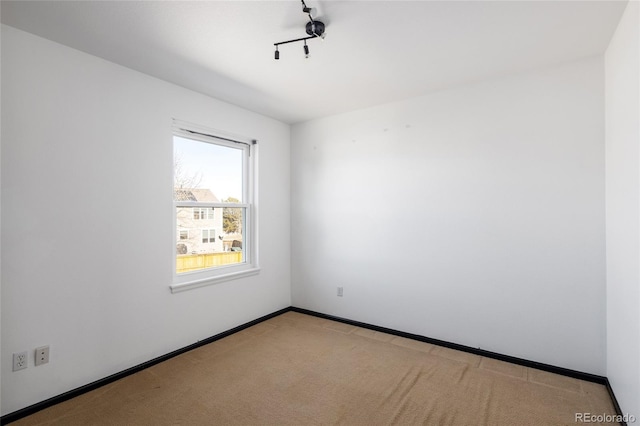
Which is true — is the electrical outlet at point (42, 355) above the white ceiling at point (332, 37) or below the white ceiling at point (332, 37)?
below

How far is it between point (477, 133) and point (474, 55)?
0.75 meters

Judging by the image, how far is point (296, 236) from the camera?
4.27 metres

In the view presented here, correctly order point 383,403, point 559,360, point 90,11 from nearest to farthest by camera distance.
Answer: point 90,11
point 383,403
point 559,360

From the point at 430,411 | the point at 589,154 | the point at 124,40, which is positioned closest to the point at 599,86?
the point at 589,154

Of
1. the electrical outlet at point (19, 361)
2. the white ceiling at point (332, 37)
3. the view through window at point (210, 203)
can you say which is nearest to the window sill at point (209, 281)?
the view through window at point (210, 203)

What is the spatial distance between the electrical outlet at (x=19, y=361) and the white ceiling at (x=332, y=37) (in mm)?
2155

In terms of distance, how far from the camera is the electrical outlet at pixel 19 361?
2.02 metres

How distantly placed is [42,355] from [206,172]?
78.8 inches

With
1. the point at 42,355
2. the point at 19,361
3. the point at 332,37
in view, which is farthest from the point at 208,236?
the point at 332,37

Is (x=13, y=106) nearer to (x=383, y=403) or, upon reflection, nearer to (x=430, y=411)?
(x=383, y=403)

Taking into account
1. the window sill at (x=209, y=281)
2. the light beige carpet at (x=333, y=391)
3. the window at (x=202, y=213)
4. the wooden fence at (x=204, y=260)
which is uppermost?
the window at (x=202, y=213)

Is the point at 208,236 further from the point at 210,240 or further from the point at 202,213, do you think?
the point at 202,213

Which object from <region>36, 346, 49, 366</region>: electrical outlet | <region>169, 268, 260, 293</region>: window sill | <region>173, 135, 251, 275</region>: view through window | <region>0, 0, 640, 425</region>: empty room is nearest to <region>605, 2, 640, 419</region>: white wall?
<region>0, 0, 640, 425</region>: empty room

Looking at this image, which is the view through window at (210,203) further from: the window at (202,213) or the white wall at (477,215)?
the white wall at (477,215)
